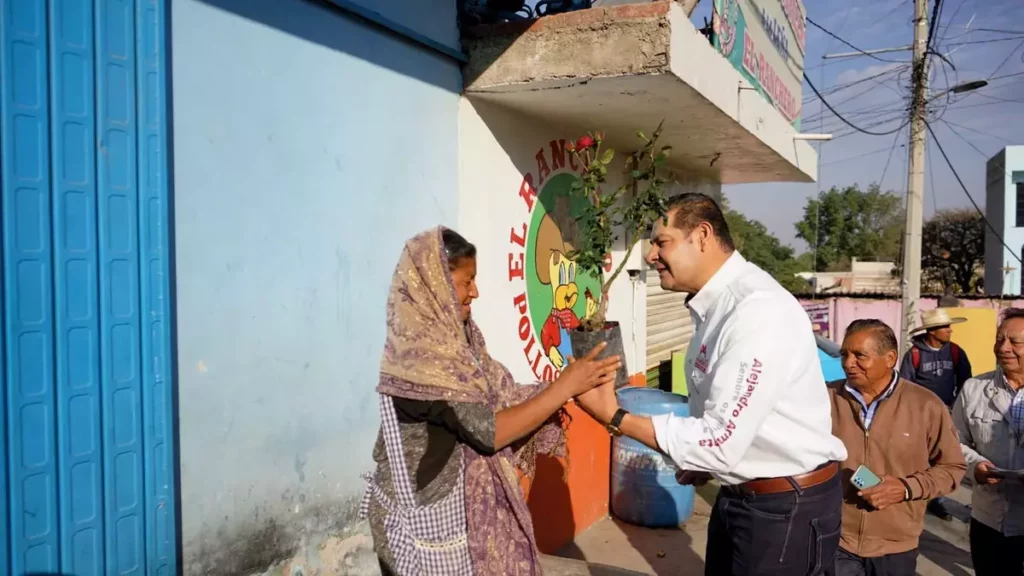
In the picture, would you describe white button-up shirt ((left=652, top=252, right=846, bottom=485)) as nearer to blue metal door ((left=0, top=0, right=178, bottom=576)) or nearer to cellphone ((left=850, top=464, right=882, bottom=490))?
cellphone ((left=850, top=464, right=882, bottom=490))

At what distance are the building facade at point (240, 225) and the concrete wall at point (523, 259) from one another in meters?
0.03

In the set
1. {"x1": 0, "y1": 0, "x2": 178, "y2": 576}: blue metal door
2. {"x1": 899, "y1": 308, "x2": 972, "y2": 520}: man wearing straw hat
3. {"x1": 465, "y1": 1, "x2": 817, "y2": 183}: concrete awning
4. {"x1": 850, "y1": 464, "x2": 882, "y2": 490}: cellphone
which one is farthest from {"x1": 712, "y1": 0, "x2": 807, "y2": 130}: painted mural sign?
{"x1": 0, "y1": 0, "x2": 178, "y2": 576}: blue metal door

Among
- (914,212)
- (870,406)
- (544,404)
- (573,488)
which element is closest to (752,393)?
(544,404)

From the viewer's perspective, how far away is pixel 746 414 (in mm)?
2203

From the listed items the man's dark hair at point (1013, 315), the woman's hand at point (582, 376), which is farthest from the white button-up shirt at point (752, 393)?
the man's dark hair at point (1013, 315)

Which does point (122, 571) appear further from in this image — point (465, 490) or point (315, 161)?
point (315, 161)

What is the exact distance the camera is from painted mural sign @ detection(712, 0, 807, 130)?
521 centimetres

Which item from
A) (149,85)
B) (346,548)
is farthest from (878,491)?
(149,85)

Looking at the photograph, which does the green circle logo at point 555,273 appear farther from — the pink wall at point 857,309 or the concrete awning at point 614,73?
the pink wall at point 857,309

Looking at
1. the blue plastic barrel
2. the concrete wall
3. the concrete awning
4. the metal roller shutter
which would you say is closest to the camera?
the concrete awning

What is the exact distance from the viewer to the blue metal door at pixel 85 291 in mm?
2129

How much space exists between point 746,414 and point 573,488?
3676 mm

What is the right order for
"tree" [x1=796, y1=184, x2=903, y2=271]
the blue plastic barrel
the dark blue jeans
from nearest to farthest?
the dark blue jeans < the blue plastic barrel < "tree" [x1=796, y1=184, x2=903, y2=271]

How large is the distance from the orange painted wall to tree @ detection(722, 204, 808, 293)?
26.2 m
